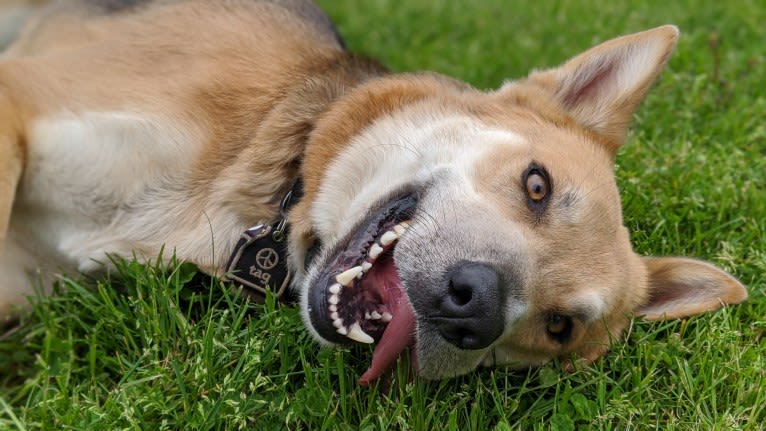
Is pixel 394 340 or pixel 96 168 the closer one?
pixel 394 340

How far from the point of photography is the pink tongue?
10.3ft

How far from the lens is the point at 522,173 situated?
11.2 ft

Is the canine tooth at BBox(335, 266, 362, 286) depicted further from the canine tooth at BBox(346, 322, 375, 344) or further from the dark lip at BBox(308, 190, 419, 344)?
the canine tooth at BBox(346, 322, 375, 344)

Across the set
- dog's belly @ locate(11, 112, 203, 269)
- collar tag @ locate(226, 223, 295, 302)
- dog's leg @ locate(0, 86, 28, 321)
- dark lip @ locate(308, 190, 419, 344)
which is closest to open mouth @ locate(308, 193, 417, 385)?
dark lip @ locate(308, 190, 419, 344)

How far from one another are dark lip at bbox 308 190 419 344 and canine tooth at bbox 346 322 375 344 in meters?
0.07

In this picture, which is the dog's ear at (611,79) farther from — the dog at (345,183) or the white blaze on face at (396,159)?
the white blaze on face at (396,159)

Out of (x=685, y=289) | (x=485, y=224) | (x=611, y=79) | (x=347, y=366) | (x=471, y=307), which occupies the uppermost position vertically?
(x=611, y=79)

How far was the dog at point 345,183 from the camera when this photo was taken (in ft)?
10.5

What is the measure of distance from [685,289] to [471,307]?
155 centimetres

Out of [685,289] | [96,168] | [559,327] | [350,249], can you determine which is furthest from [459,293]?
[96,168]

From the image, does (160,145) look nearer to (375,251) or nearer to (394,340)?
(375,251)

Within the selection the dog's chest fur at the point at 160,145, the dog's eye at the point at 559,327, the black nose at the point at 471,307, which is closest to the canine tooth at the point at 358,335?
the black nose at the point at 471,307

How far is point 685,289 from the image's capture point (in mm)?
3930

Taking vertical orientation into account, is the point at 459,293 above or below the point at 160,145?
above
